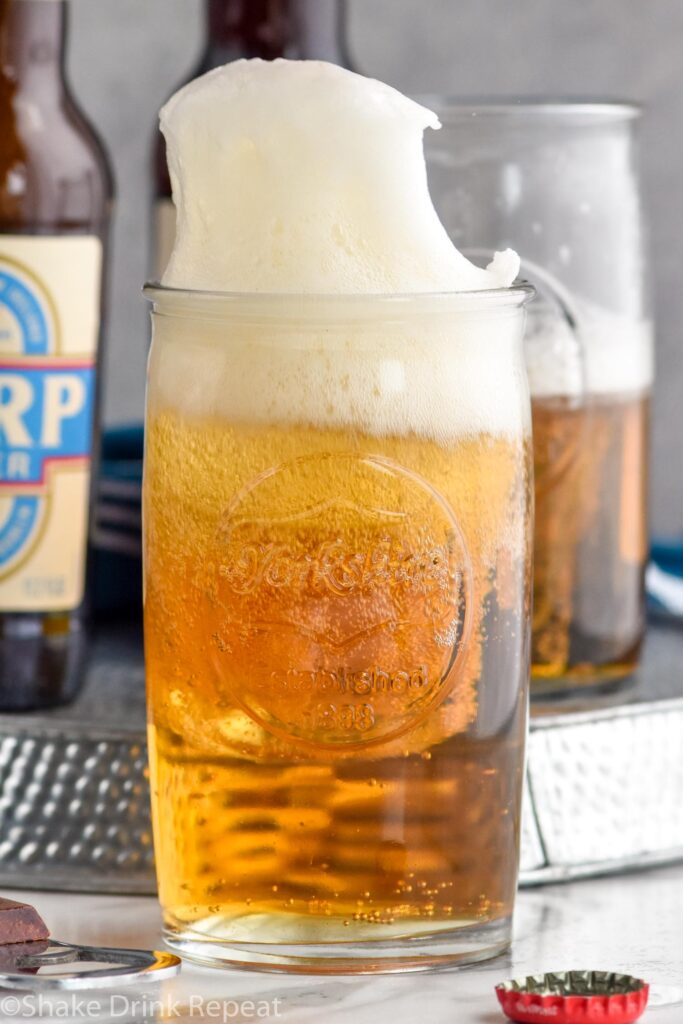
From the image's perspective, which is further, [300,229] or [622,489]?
[622,489]

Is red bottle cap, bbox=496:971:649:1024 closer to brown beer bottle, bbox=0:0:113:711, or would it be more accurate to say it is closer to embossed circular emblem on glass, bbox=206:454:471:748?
embossed circular emblem on glass, bbox=206:454:471:748

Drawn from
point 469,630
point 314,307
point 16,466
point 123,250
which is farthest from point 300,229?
point 123,250

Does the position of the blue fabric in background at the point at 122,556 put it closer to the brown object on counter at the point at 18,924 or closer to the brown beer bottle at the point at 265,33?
the brown beer bottle at the point at 265,33

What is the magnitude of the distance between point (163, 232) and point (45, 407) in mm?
152

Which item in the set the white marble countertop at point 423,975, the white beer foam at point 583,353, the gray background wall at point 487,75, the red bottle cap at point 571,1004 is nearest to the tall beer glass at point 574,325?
the white beer foam at point 583,353

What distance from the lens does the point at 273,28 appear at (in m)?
0.99

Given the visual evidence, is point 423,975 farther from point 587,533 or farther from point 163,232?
point 163,232

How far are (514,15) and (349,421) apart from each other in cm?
87

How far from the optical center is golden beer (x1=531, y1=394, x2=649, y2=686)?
858 millimetres

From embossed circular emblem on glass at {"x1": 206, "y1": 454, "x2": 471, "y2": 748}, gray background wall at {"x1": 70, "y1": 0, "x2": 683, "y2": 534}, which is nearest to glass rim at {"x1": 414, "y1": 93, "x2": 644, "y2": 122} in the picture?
embossed circular emblem on glass at {"x1": 206, "y1": 454, "x2": 471, "y2": 748}

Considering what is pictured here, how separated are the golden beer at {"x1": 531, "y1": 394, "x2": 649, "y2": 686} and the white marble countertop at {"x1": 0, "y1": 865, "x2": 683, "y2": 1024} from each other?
0.12 meters

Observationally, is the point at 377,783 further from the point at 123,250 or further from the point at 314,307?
the point at 123,250

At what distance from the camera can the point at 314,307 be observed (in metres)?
0.63

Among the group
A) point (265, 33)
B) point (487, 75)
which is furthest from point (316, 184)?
point (487, 75)
